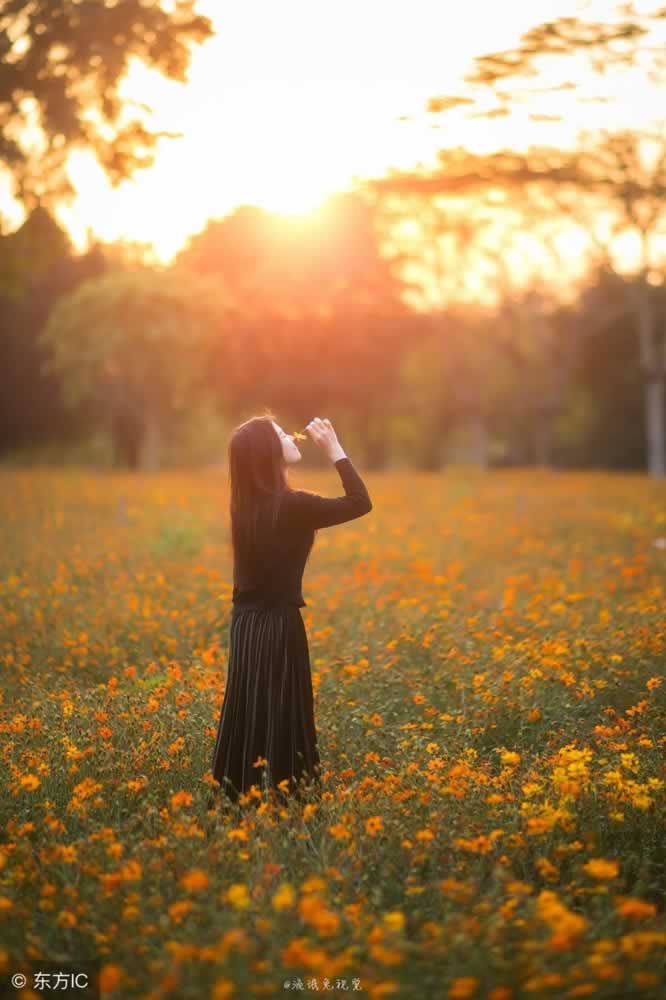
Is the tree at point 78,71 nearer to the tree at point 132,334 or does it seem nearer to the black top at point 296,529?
the black top at point 296,529

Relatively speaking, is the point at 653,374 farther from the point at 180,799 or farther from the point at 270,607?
the point at 180,799

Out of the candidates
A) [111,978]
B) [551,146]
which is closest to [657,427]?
[551,146]

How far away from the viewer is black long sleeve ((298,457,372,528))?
15.7 ft

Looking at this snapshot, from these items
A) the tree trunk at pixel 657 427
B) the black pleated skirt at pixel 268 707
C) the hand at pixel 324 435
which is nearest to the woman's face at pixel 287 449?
the hand at pixel 324 435

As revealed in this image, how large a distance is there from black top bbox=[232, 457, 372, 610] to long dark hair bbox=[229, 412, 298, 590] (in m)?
0.06

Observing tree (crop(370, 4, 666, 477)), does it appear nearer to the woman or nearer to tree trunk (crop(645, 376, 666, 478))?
the woman

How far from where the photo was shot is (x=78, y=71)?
9094 mm

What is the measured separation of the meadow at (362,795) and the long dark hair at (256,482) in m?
1.18

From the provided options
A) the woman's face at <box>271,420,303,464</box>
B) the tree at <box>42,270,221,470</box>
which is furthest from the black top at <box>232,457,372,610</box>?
the tree at <box>42,270,221,470</box>

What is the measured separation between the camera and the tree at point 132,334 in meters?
32.5

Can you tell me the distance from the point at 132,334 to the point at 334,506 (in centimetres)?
2919

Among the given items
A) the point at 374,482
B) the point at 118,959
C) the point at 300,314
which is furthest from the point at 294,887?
the point at 300,314

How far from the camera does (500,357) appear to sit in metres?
45.7

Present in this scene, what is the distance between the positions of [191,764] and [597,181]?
654 centimetres
